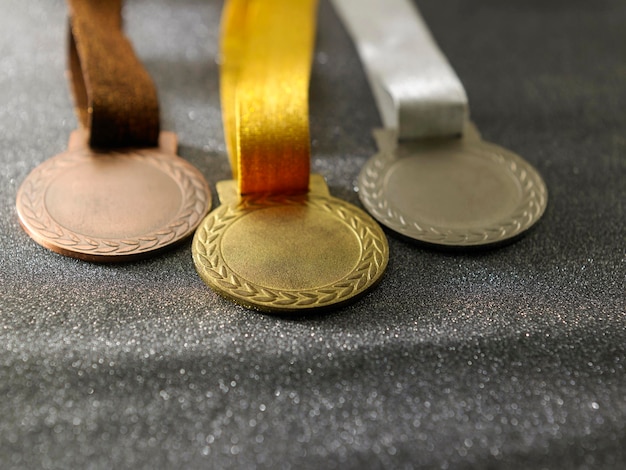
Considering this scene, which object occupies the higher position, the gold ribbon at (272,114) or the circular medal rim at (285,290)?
the gold ribbon at (272,114)

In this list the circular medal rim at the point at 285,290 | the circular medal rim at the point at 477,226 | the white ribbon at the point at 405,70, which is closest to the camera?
the circular medal rim at the point at 285,290

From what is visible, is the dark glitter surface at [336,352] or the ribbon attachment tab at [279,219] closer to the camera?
the dark glitter surface at [336,352]

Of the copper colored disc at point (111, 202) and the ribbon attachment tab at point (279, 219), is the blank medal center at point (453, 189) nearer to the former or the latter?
the ribbon attachment tab at point (279, 219)

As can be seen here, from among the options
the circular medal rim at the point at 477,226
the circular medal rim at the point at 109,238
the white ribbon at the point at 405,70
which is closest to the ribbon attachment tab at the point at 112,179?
the circular medal rim at the point at 109,238

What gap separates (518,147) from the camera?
3.81 feet

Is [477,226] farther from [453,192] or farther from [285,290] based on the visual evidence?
[285,290]

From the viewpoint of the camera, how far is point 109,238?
906mm

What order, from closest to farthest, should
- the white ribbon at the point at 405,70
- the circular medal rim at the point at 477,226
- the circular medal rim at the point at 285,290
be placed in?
the circular medal rim at the point at 285,290 → the circular medal rim at the point at 477,226 → the white ribbon at the point at 405,70

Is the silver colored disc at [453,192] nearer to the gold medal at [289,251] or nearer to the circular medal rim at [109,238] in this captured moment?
the gold medal at [289,251]

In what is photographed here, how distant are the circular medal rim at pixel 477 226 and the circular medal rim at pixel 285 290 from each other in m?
0.04

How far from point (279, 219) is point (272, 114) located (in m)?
0.14

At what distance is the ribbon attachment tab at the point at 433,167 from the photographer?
0.96 metres

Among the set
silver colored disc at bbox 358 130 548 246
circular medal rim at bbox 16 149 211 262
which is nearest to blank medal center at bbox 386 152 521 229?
silver colored disc at bbox 358 130 548 246

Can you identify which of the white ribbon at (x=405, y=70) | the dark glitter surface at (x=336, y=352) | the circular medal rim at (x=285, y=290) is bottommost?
the dark glitter surface at (x=336, y=352)
